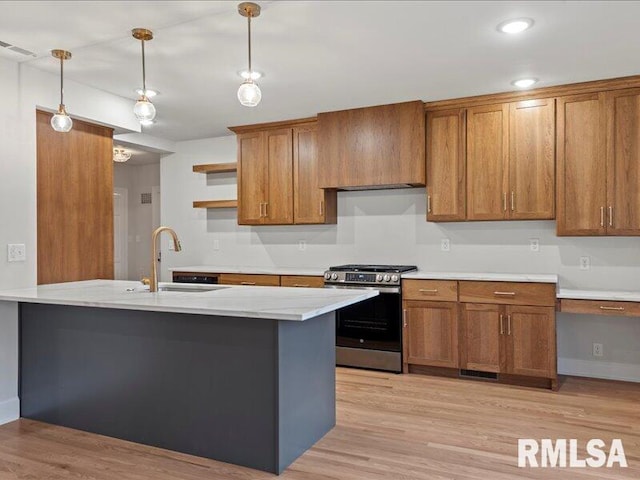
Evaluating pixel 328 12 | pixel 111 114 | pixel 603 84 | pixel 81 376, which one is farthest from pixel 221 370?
pixel 603 84

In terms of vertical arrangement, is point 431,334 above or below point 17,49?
below

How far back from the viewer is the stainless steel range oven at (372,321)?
4340 millimetres

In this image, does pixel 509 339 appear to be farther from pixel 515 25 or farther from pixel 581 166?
pixel 515 25

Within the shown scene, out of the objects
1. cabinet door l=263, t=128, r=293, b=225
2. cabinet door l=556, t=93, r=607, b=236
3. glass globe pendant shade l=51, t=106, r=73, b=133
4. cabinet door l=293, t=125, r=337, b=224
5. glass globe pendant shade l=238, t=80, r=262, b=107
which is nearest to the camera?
glass globe pendant shade l=238, t=80, r=262, b=107

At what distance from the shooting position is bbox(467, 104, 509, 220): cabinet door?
165 inches

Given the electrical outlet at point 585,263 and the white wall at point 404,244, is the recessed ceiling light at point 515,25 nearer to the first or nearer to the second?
the white wall at point 404,244

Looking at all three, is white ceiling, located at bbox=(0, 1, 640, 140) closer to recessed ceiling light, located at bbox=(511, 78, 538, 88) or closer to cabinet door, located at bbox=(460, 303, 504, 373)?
recessed ceiling light, located at bbox=(511, 78, 538, 88)

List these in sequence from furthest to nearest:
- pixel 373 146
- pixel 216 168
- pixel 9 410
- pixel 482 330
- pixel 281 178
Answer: pixel 216 168
pixel 281 178
pixel 373 146
pixel 482 330
pixel 9 410

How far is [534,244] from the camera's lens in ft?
14.3

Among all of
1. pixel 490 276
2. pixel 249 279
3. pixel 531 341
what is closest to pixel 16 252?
pixel 249 279

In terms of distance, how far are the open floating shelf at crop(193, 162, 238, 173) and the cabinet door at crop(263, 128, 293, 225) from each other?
554 millimetres

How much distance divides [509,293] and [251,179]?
280cm

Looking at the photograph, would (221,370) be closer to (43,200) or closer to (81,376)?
(81,376)

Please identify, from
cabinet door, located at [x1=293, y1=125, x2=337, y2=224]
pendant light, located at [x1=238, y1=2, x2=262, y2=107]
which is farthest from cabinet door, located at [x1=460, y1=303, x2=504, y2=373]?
pendant light, located at [x1=238, y1=2, x2=262, y2=107]
